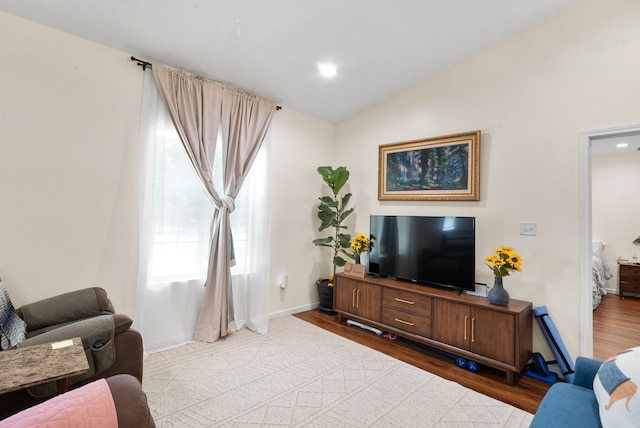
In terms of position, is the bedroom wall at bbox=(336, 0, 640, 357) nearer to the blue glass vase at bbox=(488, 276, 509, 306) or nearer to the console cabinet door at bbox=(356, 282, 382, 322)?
the blue glass vase at bbox=(488, 276, 509, 306)

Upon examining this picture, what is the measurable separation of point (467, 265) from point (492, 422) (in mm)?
1288

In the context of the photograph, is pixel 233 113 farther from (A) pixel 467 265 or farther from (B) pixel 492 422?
(B) pixel 492 422

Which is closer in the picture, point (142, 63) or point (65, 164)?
point (65, 164)

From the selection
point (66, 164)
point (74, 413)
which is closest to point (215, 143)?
point (66, 164)

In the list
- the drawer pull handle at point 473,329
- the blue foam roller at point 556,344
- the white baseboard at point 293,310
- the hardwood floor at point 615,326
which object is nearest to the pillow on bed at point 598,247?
the hardwood floor at point 615,326

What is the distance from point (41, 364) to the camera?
126 centimetres

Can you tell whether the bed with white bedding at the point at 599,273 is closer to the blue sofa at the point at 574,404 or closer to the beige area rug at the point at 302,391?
the beige area rug at the point at 302,391

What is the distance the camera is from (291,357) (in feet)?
9.04

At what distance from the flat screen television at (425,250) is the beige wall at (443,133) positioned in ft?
0.90

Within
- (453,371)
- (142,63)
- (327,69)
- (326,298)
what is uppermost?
(327,69)

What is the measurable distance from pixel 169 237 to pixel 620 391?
10.3 feet

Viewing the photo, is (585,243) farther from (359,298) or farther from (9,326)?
(9,326)

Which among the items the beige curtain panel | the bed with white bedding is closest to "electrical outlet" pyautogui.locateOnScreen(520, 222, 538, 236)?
the bed with white bedding

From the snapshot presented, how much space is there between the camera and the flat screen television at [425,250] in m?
2.90
